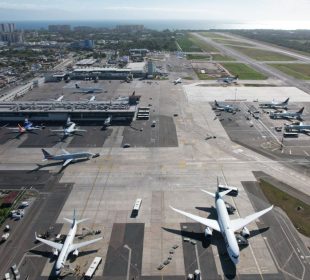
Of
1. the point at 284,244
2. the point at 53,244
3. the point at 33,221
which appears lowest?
the point at 33,221

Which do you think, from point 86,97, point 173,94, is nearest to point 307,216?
point 173,94

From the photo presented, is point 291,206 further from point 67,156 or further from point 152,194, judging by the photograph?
point 67,156

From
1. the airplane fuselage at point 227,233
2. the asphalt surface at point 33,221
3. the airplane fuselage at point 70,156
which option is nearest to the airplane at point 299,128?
the airplane fuselage at point 227,233

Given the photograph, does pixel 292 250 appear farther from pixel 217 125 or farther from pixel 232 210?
pixel 217 125

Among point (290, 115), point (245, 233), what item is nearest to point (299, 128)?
point (290, 115)

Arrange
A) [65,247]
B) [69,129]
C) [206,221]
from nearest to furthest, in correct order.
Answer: [65,247], [206,221], [69,129]

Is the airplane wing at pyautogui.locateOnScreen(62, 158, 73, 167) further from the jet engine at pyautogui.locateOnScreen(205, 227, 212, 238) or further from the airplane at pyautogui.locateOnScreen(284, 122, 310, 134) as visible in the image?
the airplane at pyautogui.locateOnScreen(284, 122, 310, 134)
